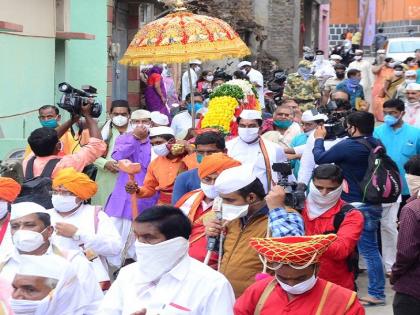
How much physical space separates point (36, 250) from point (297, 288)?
1.85 m

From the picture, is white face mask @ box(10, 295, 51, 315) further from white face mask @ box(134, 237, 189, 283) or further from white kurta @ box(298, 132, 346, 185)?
white kurta @ box(298, 132, 346, 185)

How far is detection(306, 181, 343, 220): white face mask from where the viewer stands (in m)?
6.93

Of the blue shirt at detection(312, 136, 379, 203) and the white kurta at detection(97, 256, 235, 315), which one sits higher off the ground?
the blue shirt at detection(312, 136, 379, 203)

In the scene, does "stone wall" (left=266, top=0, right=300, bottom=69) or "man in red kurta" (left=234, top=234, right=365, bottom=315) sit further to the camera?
"stone wall" (left=266, top=0, right=300, bottom=69)

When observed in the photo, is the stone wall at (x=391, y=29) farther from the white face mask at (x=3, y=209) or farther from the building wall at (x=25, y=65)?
the white face mask at (x=3, y=209)

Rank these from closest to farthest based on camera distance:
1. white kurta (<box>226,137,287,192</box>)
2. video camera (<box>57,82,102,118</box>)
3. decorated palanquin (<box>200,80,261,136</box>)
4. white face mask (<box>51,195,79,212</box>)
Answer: white face mask (<box>51,195,79,212</box>)
white kurta (<box>226,137,287,192</box>)
video camera (<box>57,82,102,118</box>)
decorated palanquin (<box>200,80,261,136</box>)

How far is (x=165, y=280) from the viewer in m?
4.91

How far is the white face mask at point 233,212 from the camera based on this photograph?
6.02 m

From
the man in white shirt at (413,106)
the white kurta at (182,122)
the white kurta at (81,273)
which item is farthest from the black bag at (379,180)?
the white kurta at (182,122)

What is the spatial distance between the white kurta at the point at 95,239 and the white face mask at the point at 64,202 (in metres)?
0.06

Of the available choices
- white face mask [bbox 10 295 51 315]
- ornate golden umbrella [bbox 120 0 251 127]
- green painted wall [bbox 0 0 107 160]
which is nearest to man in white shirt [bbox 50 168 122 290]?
white face mask [bbox 10 295 51 315]

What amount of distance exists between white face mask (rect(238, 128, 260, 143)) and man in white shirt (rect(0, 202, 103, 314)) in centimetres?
281

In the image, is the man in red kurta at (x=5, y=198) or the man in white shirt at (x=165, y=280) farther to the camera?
the man in red kurta at (x=5, y=198)

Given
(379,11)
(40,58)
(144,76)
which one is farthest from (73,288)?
(379,11)
